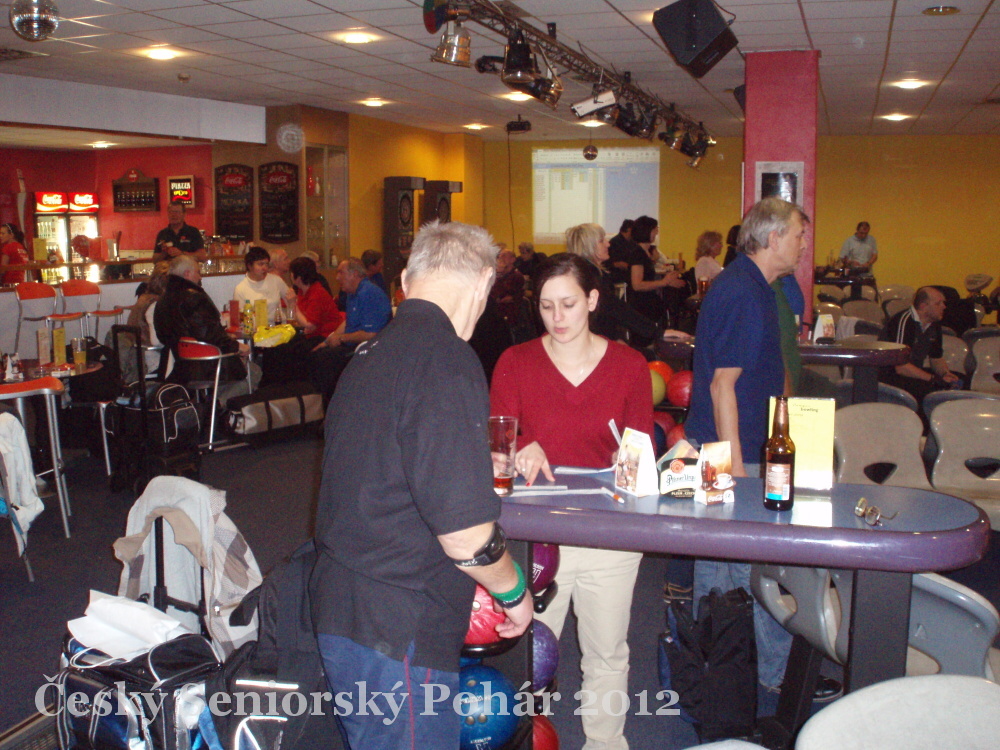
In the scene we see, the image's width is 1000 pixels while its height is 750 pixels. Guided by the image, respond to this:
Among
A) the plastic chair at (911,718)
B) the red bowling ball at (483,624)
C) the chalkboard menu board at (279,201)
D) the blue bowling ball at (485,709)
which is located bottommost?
the blue bowling ball at (485,709)

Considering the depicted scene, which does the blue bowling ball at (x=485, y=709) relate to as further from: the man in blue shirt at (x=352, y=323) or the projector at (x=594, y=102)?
the projector at (x=594, y=102)

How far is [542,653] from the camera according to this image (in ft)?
8.15

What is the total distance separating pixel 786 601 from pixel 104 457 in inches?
201

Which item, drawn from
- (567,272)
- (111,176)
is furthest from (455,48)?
(111,176)

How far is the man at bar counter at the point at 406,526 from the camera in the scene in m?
1.58

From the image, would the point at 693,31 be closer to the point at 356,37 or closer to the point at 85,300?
the point at 356,37

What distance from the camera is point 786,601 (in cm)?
271

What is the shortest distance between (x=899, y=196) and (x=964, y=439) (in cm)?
1295

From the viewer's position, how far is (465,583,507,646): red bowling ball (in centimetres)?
201

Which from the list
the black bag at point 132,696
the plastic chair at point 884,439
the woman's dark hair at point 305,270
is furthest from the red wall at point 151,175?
the black bag at point 132,696

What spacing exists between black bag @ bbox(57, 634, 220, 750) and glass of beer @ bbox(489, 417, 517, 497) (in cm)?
88

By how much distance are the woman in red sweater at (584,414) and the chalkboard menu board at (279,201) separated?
9.23 metres

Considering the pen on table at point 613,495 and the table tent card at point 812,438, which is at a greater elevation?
the table tent card at point 812,438

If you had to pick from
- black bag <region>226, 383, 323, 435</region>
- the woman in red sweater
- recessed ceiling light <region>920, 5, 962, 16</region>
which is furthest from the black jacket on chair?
recessed ceiling light <region>920, 5, 962, 16</region>
